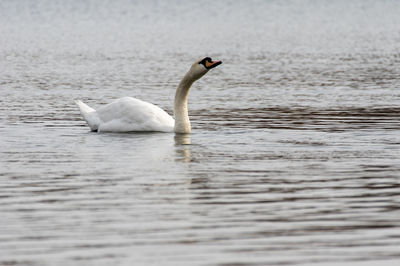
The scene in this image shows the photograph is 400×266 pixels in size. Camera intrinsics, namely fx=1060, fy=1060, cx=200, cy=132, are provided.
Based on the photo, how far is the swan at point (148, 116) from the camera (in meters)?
18.0

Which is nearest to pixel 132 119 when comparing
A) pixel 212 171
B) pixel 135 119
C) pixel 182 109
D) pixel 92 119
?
pixel 135 119

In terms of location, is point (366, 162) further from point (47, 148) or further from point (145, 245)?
point (145, 245)

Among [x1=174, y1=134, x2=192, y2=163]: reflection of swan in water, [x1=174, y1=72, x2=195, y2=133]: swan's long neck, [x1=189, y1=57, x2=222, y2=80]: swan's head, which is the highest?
[x1=189, y1=57, x2=222, y2=80]: swan's head

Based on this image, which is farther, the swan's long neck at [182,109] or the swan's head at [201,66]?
the swan's long neck at [182,109]

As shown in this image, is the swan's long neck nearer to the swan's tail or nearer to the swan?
the swan

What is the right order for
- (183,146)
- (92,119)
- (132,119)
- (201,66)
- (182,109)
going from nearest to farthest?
(183,146) < (201,66) < (132,119) < (182,109) < (92,119)

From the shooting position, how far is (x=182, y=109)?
18281mm

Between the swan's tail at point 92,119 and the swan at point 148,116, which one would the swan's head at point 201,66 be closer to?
the swan at point 148,116

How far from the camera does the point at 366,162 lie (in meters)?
14.3

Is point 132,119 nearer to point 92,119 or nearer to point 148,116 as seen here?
point 148,116

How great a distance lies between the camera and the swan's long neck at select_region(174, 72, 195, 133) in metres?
18.0

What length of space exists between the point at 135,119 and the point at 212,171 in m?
4.82

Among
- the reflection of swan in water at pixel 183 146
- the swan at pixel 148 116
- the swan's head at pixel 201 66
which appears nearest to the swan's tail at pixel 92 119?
the swan at pixel 148 116

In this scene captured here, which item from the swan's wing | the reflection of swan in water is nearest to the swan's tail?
the swan's wing
